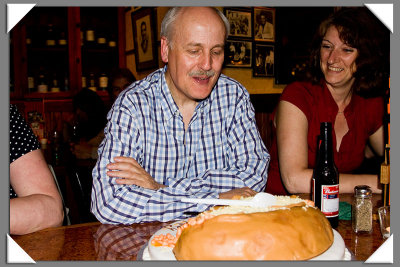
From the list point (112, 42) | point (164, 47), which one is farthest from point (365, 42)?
point (112, 42)

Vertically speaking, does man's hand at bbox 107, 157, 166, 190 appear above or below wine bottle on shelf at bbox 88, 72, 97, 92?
below

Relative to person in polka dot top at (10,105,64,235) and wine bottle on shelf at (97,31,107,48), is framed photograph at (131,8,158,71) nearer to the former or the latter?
wine bottle on shelf at (97,31,107,48)

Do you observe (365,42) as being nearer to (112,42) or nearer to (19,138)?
(19,138)

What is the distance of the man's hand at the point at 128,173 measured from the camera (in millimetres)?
1316

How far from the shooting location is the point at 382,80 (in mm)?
2039

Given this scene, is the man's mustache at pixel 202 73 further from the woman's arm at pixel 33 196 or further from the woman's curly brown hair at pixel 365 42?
the woman's curly brown hair at pixel 365 42

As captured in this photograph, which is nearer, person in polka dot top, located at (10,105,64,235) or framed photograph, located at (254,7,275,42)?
person in polka dot top, located at (10,105,64,235)

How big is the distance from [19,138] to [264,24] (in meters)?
3.30

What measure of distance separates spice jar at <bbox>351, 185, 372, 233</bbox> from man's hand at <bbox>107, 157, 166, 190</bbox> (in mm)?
693

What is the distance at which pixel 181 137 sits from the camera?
1660 mm

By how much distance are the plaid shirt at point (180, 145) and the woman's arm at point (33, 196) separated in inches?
5.8

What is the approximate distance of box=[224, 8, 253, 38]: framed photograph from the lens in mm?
3619

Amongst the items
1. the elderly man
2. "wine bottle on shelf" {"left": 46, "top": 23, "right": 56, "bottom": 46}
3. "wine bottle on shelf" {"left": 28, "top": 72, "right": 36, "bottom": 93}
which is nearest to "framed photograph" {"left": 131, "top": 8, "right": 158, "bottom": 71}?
"wine bottle on shelf" {"left": 46, "top": 23, "right": 56, "bottom": 46}

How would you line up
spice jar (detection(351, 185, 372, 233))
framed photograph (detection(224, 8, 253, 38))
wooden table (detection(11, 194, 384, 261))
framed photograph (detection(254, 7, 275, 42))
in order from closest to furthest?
wooden table (detection(11, 194, 384, 261))
spice jar (detection(351, 185, 372, 233))
framed photograph (detection(224, 8, 253, 38))
framed photograph (detection(254, 7, 275, 42))
